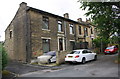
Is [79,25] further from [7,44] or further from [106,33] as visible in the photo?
[7,44]

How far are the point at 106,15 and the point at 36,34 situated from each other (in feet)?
30.7

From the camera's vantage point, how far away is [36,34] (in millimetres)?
16797

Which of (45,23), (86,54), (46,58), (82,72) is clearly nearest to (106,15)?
(86,54)

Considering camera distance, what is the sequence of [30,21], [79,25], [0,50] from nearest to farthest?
[0,50], [30,21], [79,25]

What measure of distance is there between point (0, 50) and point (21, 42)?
30.2ft

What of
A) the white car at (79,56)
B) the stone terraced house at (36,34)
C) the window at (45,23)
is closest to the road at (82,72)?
the white car at (79,56)

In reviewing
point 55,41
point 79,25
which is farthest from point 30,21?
point 79,25

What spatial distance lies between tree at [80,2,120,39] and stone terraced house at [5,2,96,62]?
23.5ft

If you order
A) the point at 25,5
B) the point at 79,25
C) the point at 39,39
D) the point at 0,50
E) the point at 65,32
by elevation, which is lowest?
the point at 0,50

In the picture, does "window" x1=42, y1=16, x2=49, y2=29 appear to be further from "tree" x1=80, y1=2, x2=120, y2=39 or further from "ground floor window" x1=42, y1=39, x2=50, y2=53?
"tree" x1=80, y1=2, x2=120, y2=39

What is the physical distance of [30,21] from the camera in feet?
53.8

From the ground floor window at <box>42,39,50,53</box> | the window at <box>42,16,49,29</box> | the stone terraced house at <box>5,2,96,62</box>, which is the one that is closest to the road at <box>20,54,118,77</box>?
the stone terraced house at <box>5,2,96,62</box>

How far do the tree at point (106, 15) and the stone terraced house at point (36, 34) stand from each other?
7163mm

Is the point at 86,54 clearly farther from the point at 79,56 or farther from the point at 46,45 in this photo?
the point at 46,45
